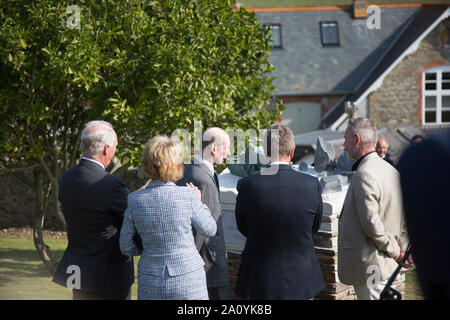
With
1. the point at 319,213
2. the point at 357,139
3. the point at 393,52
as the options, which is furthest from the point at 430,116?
the point at 319,213

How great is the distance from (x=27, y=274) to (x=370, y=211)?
26.4 feet

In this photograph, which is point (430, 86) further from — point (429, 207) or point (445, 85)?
point (429, 207)

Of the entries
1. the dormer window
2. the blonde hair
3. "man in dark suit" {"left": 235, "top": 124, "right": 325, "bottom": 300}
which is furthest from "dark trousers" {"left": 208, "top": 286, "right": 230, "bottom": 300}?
the dormer window

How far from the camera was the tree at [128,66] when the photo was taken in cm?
685

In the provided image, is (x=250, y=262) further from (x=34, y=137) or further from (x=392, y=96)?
(x=392, y=96)

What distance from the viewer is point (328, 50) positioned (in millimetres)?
25203

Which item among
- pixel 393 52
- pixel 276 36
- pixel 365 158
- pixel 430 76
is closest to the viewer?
pixel 365 158

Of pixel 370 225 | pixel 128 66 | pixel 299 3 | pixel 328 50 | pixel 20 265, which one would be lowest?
pixel 20 265

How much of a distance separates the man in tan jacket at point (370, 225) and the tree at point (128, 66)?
3.49 metres

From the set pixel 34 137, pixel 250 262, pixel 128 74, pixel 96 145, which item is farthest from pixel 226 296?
pixel 34 137

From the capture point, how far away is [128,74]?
7.07 meters

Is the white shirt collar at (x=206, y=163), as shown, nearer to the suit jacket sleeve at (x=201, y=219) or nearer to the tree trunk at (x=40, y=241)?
the suit jacket sleeve at (x=201, y=219)

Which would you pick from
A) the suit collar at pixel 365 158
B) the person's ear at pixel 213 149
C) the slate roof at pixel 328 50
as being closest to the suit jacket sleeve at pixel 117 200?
the person's ear at pixel 213 149

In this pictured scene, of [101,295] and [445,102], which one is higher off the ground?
[445,102]
